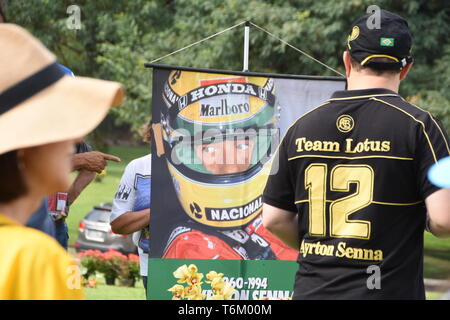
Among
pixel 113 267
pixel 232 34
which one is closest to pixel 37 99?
pixel 113 267

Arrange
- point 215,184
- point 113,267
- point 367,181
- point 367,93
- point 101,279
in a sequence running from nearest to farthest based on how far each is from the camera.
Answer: point 367,181
point 367,93
point 215,184
point 113,267
point 101,279

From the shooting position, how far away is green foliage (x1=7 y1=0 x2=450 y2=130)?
43.8 ft

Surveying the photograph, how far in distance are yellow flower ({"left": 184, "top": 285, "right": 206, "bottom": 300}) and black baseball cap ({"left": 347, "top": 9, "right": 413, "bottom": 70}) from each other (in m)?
2.31

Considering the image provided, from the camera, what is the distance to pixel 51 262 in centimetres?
144

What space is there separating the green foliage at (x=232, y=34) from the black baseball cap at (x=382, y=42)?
8365mm

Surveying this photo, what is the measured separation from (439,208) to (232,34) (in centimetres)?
1182

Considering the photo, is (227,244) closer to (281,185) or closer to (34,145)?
(281,185)

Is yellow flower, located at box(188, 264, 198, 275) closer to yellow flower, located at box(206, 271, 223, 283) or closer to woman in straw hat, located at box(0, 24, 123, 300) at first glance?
yellow flower, located at box(206, 271, 223, 283)

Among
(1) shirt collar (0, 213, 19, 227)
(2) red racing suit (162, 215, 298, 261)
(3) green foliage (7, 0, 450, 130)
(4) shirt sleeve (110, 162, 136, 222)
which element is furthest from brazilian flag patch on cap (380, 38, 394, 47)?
(3) green foliage (7, 0, 450, 130)

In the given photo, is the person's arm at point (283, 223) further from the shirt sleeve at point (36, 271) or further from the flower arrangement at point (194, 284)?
the flower arrangement at point (194, 284)

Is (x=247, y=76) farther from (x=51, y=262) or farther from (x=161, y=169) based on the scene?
(x=51, y=262)

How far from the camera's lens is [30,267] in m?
1.41

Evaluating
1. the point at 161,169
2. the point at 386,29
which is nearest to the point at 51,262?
the point at 386,29
